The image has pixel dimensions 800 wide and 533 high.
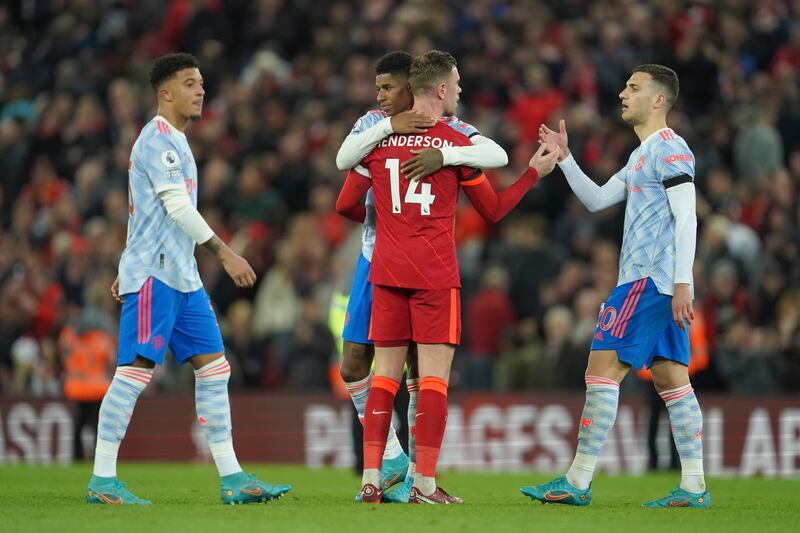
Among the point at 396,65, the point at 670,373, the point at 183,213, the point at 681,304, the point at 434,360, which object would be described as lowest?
the point at 670,373

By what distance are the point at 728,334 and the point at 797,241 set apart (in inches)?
66.1

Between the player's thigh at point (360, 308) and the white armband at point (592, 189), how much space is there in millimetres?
1473

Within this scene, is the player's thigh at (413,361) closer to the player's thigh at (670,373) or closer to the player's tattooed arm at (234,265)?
the player's tattooed arm at (234,265)

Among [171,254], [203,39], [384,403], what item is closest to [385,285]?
[384,403]

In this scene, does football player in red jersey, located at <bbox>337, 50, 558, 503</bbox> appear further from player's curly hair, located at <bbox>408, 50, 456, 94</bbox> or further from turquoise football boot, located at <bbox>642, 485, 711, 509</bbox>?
turquoise football boot, located at <bbox>642, 485, 711, 509</bbox>

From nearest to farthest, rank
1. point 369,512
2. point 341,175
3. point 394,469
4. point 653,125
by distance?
point 369,512 < point 653,125 < point 394,469 < point 341,175

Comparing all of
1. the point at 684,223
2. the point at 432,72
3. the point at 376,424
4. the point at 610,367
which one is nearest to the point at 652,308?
the point at 610,367

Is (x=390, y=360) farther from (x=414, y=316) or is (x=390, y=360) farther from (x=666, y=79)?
(x=666, y=79)

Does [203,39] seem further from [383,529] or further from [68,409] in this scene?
[383,529]

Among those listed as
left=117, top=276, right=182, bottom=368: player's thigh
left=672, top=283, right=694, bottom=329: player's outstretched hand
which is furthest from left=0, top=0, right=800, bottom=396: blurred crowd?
left=117, top=276, right=182, bottom=368: player's thigh

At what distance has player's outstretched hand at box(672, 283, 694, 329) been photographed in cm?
858

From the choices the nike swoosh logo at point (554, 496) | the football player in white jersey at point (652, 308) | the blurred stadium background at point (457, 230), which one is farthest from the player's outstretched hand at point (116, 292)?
the blurred stadium background at point (457, 230)

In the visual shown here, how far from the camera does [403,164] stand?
337 inches

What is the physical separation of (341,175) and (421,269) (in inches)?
449
